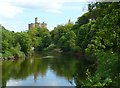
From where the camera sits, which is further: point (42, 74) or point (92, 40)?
point (42, 74)

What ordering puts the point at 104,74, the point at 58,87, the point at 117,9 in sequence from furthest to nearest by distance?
the point at 58,87 < the point at 104,74 < the point at 117,9

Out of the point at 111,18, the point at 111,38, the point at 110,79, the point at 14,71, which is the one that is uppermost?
the point at 111,18

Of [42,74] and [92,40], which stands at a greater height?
[92,40]

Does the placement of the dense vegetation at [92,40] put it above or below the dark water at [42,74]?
above

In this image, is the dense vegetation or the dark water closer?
the dense vegetation

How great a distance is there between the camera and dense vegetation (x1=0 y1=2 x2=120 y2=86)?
19.4 ft

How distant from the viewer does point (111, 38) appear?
231 inches

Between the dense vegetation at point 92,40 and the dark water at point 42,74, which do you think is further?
the dark water at point 42,74

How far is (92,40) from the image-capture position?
106 ft

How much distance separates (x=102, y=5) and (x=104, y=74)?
1.47 m

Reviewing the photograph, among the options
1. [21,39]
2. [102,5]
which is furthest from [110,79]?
[21,39]

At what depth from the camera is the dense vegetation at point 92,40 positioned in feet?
19.4

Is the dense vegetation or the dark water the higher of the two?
the dense vegetation

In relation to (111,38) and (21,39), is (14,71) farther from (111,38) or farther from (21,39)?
(111,38)
